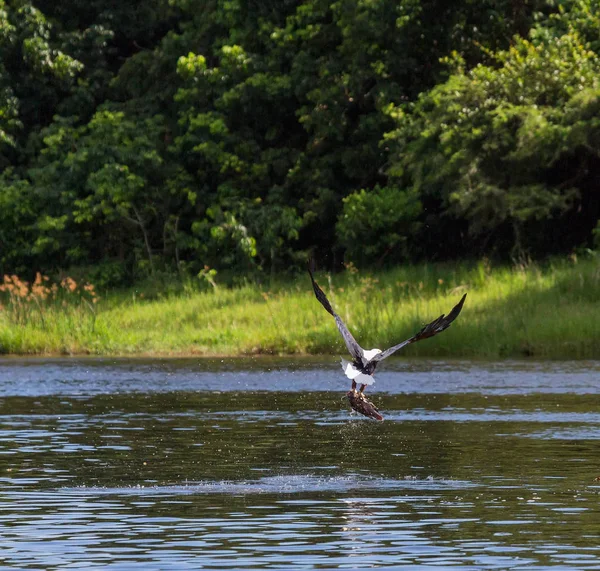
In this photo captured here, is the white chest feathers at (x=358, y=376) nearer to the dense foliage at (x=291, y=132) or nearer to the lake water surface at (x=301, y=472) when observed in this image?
the lake water surface at (x=301, y=472)

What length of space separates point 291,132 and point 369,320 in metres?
15.4

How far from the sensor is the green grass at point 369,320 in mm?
31875

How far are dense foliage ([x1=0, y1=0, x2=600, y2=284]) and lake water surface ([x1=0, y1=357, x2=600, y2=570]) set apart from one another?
11.5 meters

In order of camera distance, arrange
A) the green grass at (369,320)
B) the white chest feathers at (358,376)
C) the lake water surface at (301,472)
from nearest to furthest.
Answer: the lake water surface at (301,472)
the white chest feathers at (358,376)
the green grass at (369,320)

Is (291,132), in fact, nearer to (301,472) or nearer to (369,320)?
(369,320)

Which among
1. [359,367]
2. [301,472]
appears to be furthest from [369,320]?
[301,472]

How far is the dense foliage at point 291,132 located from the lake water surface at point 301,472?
11524 mm

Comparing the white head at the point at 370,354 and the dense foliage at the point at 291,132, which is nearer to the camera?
the white head at the point at 370,354

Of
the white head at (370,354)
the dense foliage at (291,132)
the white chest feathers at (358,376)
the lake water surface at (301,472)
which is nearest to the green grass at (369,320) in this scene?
the dense foliage at (291,132)

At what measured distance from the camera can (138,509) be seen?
45.8 ft

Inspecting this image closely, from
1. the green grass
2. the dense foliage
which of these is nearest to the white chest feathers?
the green grass

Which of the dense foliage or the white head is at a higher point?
Answer: the dense foliage

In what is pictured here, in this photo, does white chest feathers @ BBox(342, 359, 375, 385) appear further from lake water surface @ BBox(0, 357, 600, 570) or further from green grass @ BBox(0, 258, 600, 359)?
green grass @ BBox(0, 258, 600, 359)

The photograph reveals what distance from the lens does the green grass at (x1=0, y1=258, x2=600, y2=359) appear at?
31.9 metres
